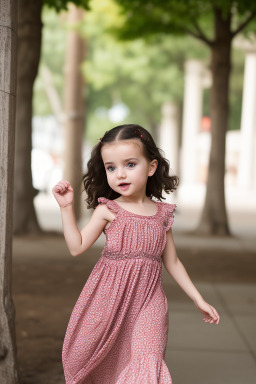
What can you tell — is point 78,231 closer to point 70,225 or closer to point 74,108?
point 70,225

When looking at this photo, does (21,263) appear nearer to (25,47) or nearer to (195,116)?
(25,47)

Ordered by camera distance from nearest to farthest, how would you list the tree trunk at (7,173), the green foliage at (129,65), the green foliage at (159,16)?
the tree trunk at (7,173) < the green foliage at (159,16) < the green foliage at (129,65)

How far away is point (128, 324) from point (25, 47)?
26.8ft

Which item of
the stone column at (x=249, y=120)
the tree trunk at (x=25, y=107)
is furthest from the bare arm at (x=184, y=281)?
the stone column at (x=249, y=120)

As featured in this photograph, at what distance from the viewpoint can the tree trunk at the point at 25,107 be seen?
34.4 ft

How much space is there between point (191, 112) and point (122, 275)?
116ft

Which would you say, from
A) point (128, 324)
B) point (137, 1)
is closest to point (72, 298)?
point (128, 324)

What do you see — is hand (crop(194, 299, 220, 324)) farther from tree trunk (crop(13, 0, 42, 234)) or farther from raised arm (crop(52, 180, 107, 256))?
tree trunk (crop(13, 0, 42, 234))

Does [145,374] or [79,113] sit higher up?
[79,113]

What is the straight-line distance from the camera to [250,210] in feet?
68.1

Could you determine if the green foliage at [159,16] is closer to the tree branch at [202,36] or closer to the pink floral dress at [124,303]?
the tree branch at [202,36]

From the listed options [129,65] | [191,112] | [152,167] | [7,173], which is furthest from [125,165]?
[191,112]

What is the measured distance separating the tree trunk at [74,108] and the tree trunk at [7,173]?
10158 millimetres

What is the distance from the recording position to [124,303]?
3.07 meters
